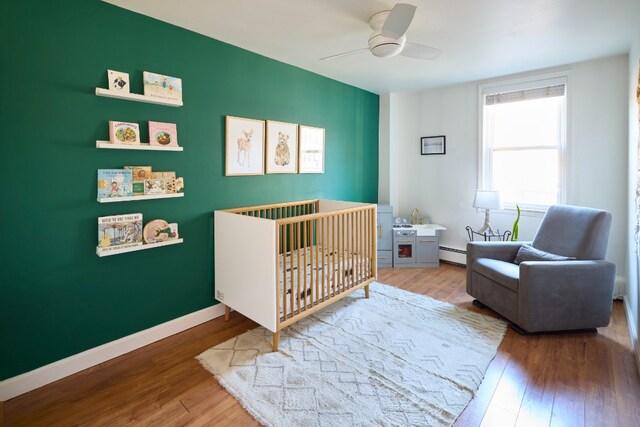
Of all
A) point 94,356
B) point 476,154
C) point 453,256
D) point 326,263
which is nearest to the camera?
point 94,356

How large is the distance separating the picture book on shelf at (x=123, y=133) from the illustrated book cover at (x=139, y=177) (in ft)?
0.57

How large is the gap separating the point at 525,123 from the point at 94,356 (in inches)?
180

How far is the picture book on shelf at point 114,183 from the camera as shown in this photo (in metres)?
2.07

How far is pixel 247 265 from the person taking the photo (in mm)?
2395

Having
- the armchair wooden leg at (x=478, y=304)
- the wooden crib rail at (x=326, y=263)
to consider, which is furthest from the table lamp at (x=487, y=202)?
the wooden crib rail at (x=326, y=263)

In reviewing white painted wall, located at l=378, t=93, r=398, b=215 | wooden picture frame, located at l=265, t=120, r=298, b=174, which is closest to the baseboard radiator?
white painted wall, located at l=378, t=93, r=398, b=215

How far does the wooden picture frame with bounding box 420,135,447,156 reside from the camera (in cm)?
438

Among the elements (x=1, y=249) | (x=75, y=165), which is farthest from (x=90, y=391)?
(x=75, y=165)

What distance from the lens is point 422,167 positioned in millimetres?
4617

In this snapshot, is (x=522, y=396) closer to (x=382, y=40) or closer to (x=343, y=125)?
(x=382, y=40)

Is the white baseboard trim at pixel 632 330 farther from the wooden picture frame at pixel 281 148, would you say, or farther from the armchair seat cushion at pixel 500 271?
the wooden picture frame at pixel 281 148

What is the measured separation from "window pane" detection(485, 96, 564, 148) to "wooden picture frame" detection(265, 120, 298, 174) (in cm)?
242

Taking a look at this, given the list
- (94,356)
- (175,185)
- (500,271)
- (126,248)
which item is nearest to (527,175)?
(500,271)

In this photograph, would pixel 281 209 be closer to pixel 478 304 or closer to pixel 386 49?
pixel 386 49
